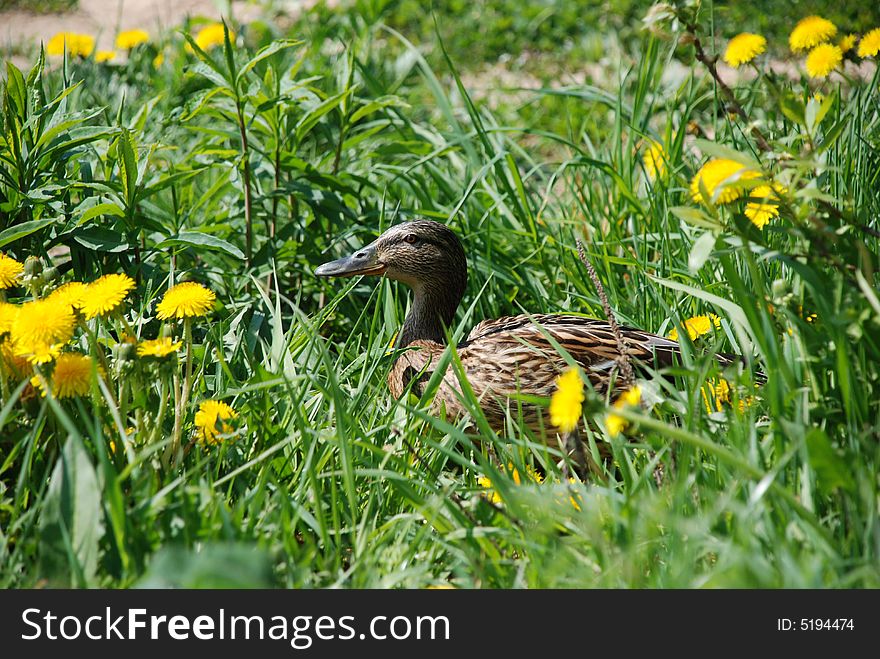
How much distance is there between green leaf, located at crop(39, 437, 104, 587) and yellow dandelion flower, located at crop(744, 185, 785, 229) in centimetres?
155

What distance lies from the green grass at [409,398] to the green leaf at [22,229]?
2cm

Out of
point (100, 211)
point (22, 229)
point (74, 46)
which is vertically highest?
point (74, 46)

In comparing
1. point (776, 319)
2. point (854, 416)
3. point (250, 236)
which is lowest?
point (854, 416)

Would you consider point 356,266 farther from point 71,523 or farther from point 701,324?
point 71,523

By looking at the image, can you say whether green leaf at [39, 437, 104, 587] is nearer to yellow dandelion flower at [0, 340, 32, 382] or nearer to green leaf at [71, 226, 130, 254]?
yellow dandelion flower at [0, 340, 32, 382]

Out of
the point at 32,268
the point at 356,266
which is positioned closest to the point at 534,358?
the point at 356,266

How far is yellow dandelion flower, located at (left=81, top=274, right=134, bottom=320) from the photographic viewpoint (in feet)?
7.48

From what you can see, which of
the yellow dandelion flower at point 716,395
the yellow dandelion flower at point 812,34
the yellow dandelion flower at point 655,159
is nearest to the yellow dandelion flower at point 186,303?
the yellow dandelion flower at point 716,395

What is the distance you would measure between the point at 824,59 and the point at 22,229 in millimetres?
2565

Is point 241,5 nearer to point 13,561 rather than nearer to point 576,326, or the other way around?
point 576,326

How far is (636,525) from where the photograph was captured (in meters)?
2.06

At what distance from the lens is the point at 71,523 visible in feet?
6.33
